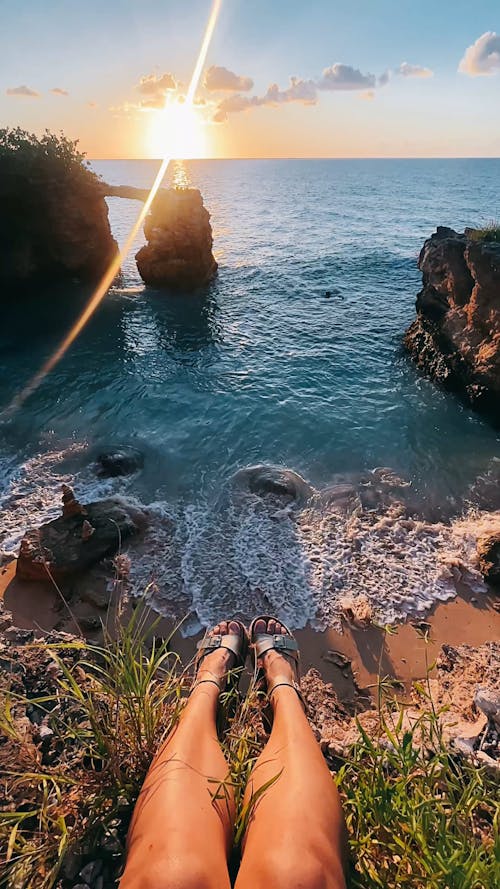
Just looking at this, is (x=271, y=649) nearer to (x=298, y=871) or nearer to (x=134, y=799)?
(x=134, y=799)

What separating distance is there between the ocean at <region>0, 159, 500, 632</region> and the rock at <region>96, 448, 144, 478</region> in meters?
0.24

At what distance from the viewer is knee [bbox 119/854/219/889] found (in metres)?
1.93

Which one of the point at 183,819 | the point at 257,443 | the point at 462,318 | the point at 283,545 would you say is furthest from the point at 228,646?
the point at 462,318

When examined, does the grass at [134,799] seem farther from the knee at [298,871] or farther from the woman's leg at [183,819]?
the knee at [298,871]

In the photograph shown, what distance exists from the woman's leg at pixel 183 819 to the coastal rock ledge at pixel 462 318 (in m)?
10.5

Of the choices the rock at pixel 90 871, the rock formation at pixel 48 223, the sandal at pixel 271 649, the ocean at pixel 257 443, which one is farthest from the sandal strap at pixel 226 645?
the rock formation at pixel 48 223

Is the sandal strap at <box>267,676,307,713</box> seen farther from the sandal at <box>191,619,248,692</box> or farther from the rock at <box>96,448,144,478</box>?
the rock at <box>96,448,144,478</box>

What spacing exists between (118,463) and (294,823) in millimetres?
8062

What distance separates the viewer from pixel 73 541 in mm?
7137

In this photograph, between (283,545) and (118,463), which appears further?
(118,463)

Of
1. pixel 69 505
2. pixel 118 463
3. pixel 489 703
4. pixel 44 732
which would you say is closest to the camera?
pixel 44 732

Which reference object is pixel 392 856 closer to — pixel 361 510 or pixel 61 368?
pixel 361 510

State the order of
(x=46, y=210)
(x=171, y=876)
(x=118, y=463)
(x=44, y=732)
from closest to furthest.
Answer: (x=171, y=876)
(x=44, y=732)
(x=118, y=463)
(x=46, y=210)

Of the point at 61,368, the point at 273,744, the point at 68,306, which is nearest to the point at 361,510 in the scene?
the point at 273,744
